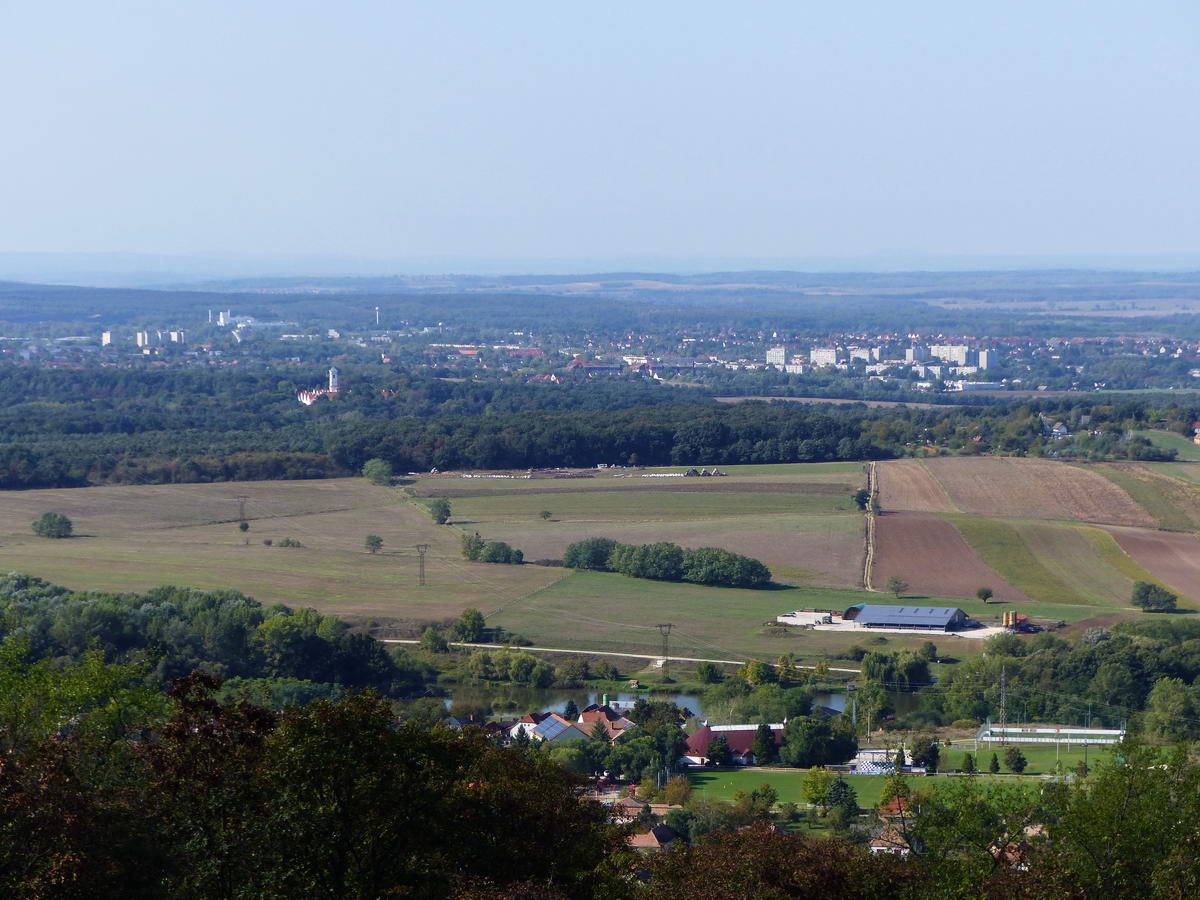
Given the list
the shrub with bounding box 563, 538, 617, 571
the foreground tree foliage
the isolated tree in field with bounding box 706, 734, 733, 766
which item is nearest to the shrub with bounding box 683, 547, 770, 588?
the shrub with bounding box 563, 538, 617, 571

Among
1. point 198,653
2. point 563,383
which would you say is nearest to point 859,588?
point 198,653

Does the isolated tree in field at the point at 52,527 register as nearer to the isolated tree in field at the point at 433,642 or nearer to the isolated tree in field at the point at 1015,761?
the isolated tree in field at the point at 433,642

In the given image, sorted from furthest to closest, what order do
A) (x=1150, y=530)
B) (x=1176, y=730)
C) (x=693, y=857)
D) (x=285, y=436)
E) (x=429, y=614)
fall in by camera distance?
(x=285, y=436) < (x=1150, y=530) < (x=429, y=614) < (x=1176, y=730) < (x=693, y=857)

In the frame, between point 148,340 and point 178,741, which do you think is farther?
point 148,340

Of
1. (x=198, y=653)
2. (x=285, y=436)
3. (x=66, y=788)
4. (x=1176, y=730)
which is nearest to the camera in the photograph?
(x=66, y=788)

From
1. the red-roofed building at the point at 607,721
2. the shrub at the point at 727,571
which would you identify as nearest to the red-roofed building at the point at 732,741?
the red-roofed building at the point at 607,721

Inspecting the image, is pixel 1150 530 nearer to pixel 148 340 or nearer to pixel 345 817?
pixel 345 817

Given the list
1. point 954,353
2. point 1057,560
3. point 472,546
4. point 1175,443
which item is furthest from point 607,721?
point 954,353
